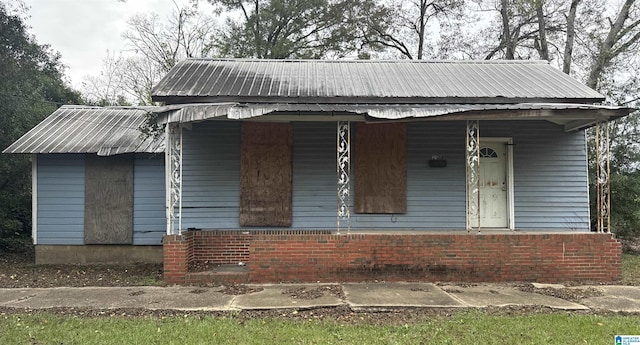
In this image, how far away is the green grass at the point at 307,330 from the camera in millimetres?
4277

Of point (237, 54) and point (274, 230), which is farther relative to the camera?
point (237, 54)

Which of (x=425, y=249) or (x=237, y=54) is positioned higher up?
(x=237, y=54)

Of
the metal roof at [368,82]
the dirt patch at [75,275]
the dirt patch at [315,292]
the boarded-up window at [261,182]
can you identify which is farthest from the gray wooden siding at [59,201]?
the dirt patch at [315,292]

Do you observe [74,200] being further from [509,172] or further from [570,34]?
[570,34]

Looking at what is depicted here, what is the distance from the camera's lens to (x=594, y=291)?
6367 millimetres

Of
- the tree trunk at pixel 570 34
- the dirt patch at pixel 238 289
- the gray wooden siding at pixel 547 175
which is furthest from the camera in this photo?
the tree trunk at pixel 570 34

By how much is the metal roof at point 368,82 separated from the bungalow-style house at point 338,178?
0.04m

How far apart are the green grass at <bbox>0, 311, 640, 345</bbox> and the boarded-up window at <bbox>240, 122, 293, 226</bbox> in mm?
3284

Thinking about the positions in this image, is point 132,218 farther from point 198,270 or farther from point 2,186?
point 2,186

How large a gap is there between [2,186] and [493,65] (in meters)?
12.8

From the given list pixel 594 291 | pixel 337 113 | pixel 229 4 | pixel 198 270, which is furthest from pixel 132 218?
pixel 229 4

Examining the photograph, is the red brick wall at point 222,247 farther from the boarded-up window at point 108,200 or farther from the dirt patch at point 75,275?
the boarded-up window at point 108,200

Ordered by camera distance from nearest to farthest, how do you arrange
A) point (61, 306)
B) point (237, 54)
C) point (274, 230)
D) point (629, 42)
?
point (61, 306) < point (274, 230) < point (629, 42) < point (237, 54)

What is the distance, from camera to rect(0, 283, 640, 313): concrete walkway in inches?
216
